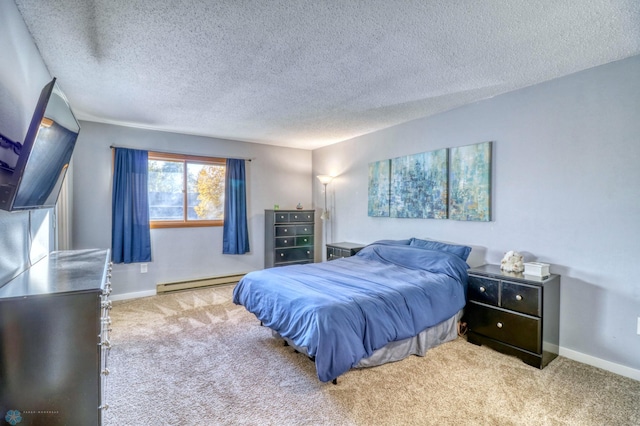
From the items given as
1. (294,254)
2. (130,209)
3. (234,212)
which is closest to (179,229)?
(130,209)

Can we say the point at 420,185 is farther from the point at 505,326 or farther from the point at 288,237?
the point at 288,237

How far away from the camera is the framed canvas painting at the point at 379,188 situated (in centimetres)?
432

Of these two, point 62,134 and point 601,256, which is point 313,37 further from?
point 601,256

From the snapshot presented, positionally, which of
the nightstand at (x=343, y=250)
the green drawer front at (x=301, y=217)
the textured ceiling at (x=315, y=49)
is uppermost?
the textured ceiling at (x=315, y=49)

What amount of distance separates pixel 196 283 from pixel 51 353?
11.7 ft

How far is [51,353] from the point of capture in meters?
1.26

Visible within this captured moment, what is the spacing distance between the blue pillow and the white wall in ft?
8.95

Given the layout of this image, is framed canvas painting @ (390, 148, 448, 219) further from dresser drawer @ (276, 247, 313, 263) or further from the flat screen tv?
the flat screen tv

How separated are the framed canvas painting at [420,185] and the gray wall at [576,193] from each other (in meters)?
0.35

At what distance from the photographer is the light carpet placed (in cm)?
188

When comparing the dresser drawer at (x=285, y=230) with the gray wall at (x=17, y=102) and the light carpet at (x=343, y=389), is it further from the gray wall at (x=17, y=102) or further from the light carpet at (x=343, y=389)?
the gray wall at (x=17, y=102)

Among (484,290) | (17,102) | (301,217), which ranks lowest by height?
(484,290)

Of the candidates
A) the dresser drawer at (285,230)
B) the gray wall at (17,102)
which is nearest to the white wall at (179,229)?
the dresser drawer at (285,230)

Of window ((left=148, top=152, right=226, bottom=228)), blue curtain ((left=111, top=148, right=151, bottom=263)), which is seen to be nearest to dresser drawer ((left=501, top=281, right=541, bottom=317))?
window ((left=148, top=152, right=226, bottom=228))
